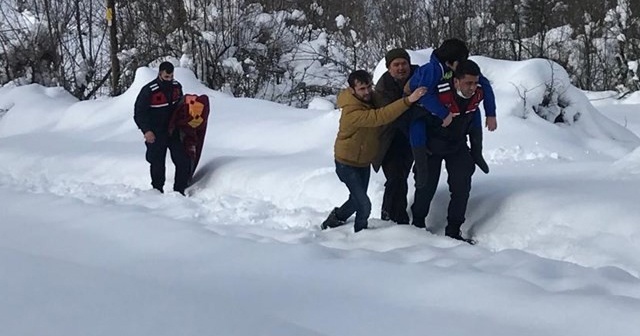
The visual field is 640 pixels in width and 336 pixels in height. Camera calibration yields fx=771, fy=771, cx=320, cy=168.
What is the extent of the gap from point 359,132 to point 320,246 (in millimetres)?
885

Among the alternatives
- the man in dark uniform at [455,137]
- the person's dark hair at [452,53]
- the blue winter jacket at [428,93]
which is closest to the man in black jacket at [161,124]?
the man in dark uniform at [455,137]

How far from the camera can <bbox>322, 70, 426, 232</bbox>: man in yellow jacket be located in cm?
531

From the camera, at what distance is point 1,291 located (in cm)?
430

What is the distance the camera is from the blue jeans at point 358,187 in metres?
5.83

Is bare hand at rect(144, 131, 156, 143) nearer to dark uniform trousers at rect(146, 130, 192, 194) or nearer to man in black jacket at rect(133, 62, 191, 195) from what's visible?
man in black jacket at rect(133, 62, 191, 195)

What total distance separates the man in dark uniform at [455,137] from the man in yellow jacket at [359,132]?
0.77 feet

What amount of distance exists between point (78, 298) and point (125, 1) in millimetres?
18078

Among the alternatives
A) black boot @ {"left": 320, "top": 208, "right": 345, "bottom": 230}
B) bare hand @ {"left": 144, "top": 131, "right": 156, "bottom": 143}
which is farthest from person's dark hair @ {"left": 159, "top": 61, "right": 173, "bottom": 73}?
black boot @ {"left": 320, "top": 208, "right": 345, "bottom": 230}

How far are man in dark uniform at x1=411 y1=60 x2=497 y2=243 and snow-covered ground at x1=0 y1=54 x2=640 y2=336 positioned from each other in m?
0.27

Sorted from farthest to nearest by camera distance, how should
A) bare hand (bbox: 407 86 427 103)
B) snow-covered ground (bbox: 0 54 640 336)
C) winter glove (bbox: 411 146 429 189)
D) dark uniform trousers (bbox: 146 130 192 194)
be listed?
1. dark uniform trousers (bbox: 146 130 192 194)
2. winter glove (bbox: 411 146 429 189)
3. bare hand (bbox: 407 86 427 103)
4. snow-covered ground (bbox: 0 54 640 336)

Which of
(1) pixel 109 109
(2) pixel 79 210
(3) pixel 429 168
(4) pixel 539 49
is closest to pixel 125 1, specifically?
(1) pixel 109 109

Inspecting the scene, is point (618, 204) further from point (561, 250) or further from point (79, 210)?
point (79, 210)

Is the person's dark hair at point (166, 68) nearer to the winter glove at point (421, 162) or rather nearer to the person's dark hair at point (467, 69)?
the winter glove at point (421, 162)

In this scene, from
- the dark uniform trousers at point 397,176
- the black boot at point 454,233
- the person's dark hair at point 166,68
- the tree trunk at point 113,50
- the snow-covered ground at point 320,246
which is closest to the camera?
the snow-covered ground at point 320,246
